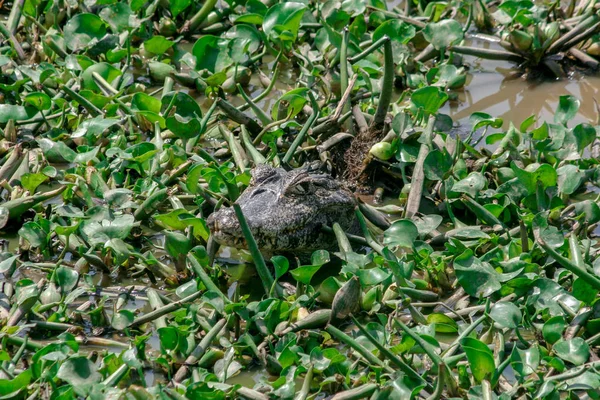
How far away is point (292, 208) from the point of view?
4.33m

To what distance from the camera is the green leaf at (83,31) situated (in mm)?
5984

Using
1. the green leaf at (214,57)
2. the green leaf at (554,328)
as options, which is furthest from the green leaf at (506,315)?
the green leaf at (214,57)

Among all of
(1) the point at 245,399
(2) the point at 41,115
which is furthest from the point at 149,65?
(1) the point at 245,399

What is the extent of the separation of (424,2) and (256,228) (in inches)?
134

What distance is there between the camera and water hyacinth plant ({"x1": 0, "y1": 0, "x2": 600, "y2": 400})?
3.42 metres

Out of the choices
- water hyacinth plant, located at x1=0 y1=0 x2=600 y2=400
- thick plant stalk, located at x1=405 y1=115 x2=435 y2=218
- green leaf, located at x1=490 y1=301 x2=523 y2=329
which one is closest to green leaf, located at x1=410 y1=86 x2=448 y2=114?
water hyacinth plant, located at x1=0 y1=0 x2=600 y2=400

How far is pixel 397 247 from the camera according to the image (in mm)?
4426

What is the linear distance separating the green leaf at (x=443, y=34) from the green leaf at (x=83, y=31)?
2.22m

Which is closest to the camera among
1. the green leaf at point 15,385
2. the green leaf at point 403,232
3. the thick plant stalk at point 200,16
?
the green leaf at point 15,385

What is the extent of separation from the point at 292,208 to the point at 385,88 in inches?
39.4

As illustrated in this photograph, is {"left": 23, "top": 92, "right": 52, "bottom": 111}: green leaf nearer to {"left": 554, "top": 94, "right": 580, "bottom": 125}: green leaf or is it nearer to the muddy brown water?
the muddy brown water

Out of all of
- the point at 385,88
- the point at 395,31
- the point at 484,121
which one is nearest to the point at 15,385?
the point at 385,88

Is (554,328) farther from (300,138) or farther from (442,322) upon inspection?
(300,138)

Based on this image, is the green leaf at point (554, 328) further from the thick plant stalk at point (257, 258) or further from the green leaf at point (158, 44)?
the green leaf at point (158, 44)
